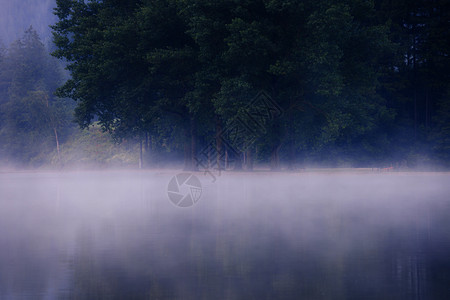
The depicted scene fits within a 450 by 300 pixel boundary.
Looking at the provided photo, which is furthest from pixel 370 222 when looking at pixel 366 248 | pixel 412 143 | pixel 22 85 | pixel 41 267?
pixel 22 85

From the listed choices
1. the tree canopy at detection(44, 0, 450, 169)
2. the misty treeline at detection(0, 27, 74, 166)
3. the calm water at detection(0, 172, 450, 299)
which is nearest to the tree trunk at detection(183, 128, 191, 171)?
the tree canopy at detection(44, 0, 450, 169)

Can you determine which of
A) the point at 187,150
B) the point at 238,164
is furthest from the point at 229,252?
the point at 187,150

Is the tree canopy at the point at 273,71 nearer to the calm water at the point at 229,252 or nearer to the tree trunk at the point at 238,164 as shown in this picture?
the tree trunk at the point at 238,164

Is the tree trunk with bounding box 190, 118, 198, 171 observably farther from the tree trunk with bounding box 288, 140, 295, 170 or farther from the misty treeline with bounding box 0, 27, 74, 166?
the misty treeline with bounding box 0, 27, 74, 166

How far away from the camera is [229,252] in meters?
10.8

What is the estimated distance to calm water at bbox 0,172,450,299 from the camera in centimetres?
786

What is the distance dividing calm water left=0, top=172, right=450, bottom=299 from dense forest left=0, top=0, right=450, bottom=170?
77.0 feet

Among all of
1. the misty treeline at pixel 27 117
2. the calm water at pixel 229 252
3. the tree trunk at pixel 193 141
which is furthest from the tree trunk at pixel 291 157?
the misty treeline at pixel 27 117

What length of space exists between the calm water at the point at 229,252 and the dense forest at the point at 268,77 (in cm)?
2347

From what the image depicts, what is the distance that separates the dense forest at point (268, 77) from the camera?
1650 inches

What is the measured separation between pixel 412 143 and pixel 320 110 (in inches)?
642

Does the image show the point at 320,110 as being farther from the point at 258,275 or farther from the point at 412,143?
the point at 258,275

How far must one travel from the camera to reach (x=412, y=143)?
56.2m

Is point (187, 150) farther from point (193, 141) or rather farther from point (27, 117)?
point (27, 117)
